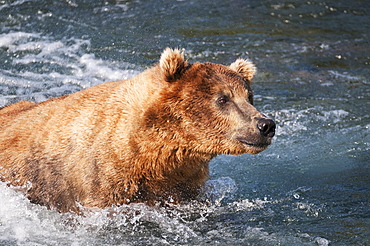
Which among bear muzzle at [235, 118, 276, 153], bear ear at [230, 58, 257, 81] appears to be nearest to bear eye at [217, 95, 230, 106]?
bear muzzle at [235, 118, 276, 153]

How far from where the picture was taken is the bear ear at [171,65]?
5.44m

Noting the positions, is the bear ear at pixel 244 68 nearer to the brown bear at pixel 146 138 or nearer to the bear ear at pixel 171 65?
the brown bear at pixel 146 138

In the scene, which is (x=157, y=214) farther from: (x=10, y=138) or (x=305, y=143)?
(x=305, y=143)

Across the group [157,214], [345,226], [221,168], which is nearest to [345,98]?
[221,168]

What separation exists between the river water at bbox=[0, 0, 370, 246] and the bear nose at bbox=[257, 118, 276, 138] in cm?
106

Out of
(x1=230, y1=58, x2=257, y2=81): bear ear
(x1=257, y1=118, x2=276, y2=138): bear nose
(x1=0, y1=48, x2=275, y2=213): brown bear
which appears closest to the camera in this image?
(x1=257, y1=118, x2=276, y2=138): bear nose

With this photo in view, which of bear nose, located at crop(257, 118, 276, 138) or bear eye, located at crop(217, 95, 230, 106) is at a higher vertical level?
bear eye, located at crop(217, 95, 230, 106)

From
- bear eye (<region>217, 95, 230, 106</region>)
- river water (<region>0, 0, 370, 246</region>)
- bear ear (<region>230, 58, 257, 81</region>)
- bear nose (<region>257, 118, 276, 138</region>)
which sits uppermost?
bear ear (<region>230, 58, 257, 81</region>)

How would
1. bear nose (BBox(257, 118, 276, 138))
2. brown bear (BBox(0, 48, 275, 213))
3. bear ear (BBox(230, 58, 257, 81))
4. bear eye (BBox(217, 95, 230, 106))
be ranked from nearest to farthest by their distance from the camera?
bear nose (BBox(257, 118, 276, 138)) → brown bear (BBox(0, 48, 275, 213)) → bear eye (BBox(217, 95, 230, 106)) → bear ear (BBox(230, 58, 257, 81))

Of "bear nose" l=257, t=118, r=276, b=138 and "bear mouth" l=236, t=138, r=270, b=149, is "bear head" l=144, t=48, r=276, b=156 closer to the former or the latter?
"bear mouth" l=236, t=138, r=270, b=149

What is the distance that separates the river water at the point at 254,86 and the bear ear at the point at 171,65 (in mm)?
1273

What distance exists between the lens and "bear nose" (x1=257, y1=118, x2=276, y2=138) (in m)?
5.16

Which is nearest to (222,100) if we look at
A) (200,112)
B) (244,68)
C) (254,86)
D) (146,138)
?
(200,112)

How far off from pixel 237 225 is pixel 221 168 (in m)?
1.92
